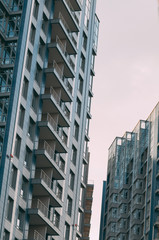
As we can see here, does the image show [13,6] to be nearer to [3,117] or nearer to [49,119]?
[49,119]

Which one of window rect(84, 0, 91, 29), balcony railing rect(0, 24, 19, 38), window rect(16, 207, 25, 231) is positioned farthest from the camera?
window rect(84, 0, 91, 29)

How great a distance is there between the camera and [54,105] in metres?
71.4

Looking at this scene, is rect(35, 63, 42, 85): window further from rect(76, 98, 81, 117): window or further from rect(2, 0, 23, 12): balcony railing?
rect(76, 98, 81, 117): window

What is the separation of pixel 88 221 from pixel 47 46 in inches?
1920

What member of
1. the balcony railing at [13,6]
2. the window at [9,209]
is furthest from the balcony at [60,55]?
the window at [9,209]

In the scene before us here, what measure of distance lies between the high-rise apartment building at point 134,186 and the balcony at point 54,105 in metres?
49.8

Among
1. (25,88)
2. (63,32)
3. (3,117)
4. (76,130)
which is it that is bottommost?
(3,117)

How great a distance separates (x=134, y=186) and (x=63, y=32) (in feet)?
212

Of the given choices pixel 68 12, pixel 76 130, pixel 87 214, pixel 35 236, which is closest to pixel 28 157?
pixel 35 236

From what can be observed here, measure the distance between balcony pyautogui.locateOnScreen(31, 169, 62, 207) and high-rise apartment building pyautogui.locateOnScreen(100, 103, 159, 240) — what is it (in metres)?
51.8

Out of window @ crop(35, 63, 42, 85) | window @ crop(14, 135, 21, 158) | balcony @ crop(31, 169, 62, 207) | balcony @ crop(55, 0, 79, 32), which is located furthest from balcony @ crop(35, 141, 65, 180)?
balcony @ crop(55, 0, 79, 32)

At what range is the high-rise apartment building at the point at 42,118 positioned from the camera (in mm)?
63000

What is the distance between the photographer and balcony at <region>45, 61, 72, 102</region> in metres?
71.7

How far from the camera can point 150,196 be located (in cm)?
12412
